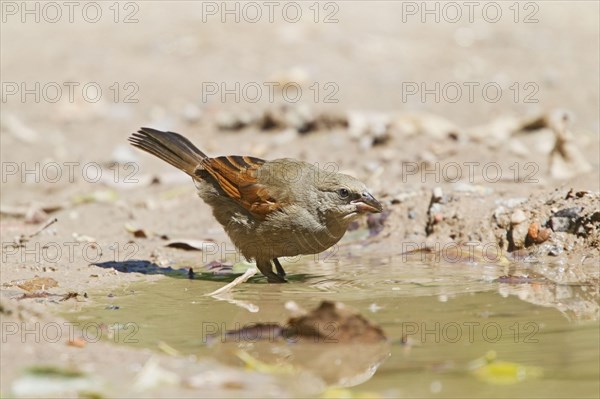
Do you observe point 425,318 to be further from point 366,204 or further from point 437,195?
point 437,195

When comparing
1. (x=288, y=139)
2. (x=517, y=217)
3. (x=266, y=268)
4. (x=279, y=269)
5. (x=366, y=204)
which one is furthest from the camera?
(x=288, y=139)

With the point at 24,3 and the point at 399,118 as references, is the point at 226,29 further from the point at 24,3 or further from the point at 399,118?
the point at 399,118

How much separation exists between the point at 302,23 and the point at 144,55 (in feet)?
8.17

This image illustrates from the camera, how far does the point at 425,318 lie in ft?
16.4

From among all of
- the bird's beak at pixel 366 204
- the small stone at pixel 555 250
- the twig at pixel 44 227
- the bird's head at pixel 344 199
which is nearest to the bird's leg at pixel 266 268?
the bird's head at pixel 344 199

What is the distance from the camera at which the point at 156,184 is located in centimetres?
986

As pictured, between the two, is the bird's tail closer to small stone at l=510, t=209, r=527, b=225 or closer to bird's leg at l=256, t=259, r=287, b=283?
bird's leg at l=256, t=259, r=287, b=283

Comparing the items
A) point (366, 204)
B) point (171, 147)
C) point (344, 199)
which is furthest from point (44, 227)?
point (366, 204)

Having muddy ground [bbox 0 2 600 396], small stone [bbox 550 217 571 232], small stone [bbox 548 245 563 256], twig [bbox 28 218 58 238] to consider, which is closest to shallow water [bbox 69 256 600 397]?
muddy ground [bbox 0 2 600 396]

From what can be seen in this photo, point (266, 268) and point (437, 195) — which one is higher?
point (437, 195)

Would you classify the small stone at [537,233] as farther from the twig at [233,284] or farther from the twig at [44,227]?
the twig at [44,227]

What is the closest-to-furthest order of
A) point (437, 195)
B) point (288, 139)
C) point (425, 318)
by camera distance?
point (425, 318)
point (437, 195)
point (288, 139)

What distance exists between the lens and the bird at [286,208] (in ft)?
21.2

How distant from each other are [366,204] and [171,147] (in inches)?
69.0
